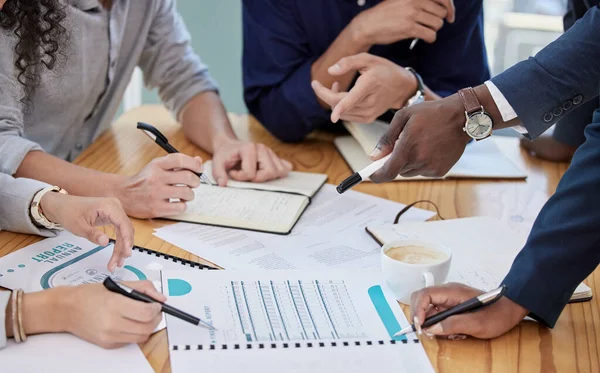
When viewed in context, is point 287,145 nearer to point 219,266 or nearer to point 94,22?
point 94,22

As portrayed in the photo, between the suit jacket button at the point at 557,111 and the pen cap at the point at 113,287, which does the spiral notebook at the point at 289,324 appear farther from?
the suit jacket button at the point at 557,111

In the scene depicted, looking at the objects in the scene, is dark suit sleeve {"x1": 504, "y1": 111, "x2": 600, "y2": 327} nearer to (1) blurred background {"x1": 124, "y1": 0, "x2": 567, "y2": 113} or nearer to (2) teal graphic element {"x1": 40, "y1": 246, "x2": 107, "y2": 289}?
(2) teal graphic element {"x1": 40, "y1": 246, "x2": 107, "y2": 289}

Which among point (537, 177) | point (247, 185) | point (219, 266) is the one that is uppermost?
point (219, 266)

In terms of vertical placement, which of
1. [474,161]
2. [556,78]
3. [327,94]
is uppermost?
[556,78]

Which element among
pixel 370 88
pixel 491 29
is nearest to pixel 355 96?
pixel 370 88

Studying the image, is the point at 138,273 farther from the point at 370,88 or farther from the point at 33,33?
the point at 370,88

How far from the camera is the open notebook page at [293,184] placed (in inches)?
56.1

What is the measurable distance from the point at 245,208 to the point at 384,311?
1.43 ft

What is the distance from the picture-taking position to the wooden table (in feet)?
2.92

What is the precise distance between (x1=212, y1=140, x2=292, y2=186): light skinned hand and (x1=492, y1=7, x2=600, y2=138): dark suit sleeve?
0.54 meters

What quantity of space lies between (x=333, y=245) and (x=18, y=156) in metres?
0.58

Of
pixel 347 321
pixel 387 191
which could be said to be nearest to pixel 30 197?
pixel 347 321

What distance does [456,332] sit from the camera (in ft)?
2.98

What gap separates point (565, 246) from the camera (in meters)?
0.94
